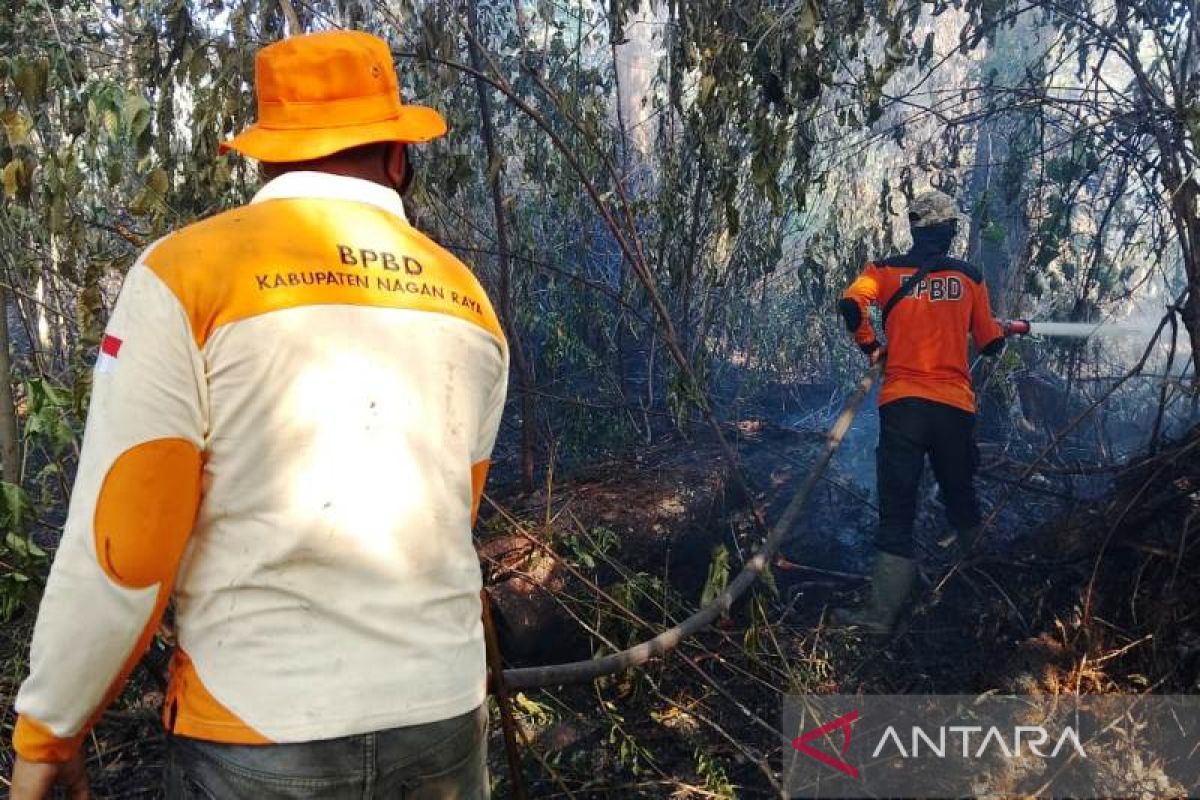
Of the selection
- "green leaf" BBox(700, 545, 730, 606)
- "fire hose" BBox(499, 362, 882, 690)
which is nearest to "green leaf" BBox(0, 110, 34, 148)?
"fire hose" BBox(499, 362, 882, 690)

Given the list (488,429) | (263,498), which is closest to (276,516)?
(263,498)

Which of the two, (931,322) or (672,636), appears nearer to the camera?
(672,636)

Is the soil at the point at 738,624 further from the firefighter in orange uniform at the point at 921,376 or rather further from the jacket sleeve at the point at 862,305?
the jacket sleeve at the point at 862,305

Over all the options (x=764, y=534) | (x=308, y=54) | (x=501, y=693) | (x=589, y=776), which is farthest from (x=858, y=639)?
(x=308, y=54)

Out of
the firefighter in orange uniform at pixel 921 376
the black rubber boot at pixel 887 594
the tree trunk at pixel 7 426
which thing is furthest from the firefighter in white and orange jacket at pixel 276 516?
the firefighter in orange uniform at pixel 921 376

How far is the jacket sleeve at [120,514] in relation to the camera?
1256mm

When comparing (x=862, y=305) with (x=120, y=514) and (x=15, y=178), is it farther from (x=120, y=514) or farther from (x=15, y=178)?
(x=120, y=514)

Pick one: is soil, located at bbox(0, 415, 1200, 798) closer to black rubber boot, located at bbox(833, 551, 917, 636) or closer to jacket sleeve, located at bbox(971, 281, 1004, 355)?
black rubber boot, located at bbox(833, 551, 917, 636)

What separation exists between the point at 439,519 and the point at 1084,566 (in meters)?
3.71

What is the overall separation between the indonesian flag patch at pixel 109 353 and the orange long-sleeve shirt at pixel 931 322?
3834 millimetres

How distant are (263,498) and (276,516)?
0.03 m

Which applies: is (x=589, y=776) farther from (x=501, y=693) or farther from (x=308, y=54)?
(x=308, y=54)

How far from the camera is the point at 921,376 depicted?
15.4 feet

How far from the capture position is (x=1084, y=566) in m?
4.25
